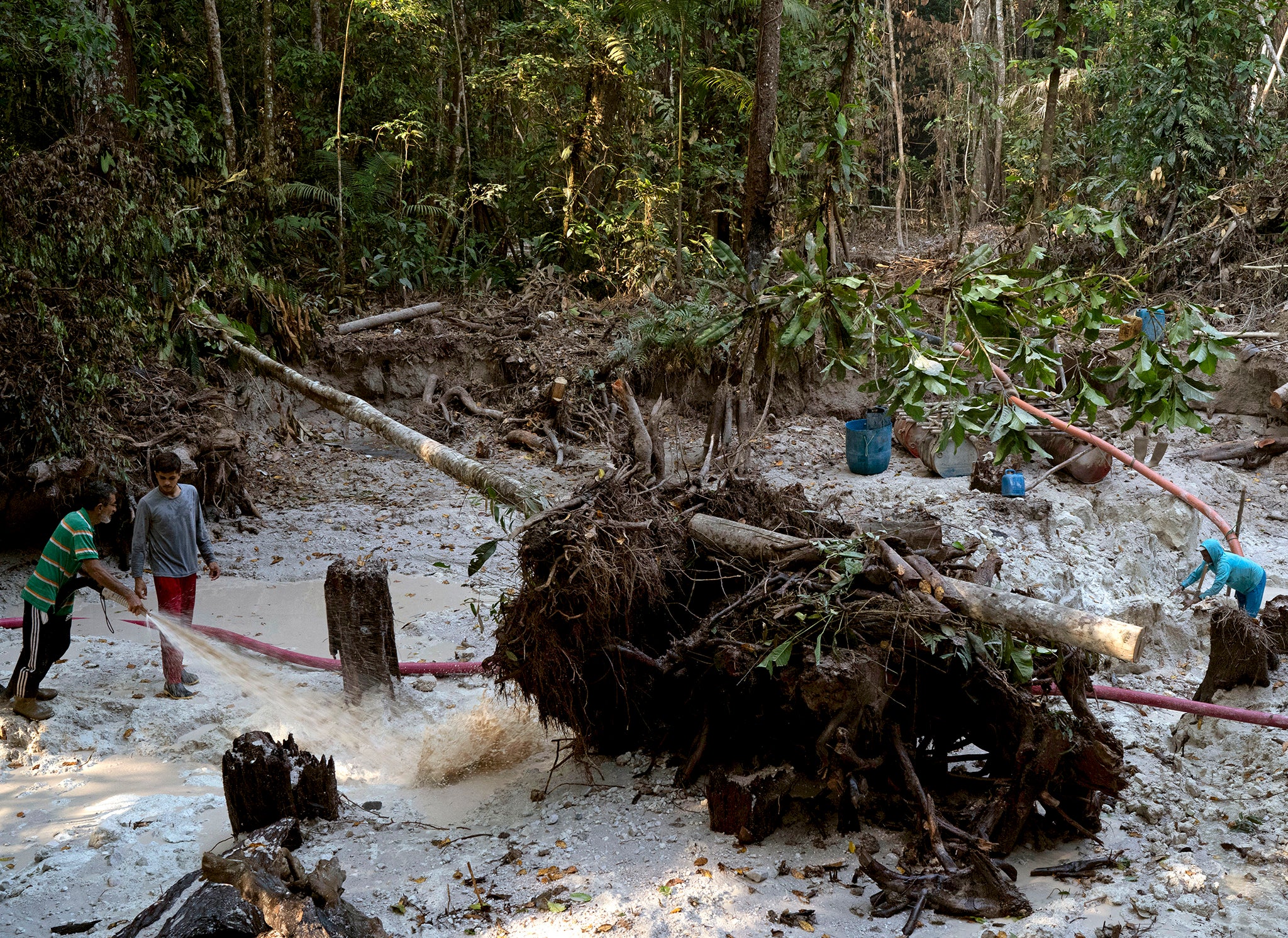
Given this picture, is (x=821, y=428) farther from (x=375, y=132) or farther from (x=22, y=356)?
(x=375, y=132)

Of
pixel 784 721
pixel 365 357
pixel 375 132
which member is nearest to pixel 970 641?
pixel 784 721

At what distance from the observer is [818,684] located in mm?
→ 3773

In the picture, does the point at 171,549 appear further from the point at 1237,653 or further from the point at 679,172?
the point at 679,172

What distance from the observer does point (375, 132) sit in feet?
48.1

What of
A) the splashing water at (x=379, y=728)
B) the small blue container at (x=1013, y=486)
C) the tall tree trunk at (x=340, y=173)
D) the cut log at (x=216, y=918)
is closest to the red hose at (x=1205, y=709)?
the splashing water at (x=379, y=728)

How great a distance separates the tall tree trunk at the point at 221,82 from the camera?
11.8m

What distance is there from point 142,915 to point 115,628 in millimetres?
3977

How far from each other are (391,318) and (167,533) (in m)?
7.24

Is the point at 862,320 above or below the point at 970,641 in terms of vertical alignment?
above

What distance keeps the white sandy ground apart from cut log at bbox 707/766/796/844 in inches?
2.9

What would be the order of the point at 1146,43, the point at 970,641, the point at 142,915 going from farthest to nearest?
the point at 1146,43
the point at 970,641
the point at 142,915

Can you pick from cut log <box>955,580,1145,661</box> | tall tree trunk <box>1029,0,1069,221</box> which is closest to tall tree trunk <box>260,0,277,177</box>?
tall tree trunk <box>1029,0,1069,221</box>

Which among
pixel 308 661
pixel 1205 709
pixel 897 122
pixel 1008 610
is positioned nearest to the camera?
pixel 1008 610

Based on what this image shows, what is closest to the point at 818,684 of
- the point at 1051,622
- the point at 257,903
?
the point at 1051,622
